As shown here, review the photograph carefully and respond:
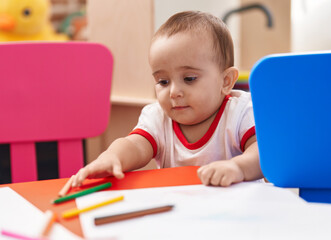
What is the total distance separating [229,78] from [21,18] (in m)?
1.20

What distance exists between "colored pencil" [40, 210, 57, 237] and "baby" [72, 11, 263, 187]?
17cm

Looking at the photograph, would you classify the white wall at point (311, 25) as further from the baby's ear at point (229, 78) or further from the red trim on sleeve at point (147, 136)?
the red trim on sleeve at point (147, 136)

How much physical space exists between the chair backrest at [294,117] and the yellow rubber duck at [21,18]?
4.65ft

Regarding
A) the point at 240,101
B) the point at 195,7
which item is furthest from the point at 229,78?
the point at 195,7

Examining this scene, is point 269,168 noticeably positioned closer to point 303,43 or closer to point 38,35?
point 303,43

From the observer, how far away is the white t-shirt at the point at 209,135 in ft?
2.18

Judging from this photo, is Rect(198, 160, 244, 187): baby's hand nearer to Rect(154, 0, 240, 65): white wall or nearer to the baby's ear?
the baby's ear

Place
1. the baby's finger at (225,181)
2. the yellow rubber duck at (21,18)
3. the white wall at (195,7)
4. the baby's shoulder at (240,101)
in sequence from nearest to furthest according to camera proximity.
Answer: the baby's finger at (225,181) < the baby's shoulder at (240,101) < the white wall at (195,7) < the yellow rubber duck at (21,18)

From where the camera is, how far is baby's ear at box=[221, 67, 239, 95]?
67 cm

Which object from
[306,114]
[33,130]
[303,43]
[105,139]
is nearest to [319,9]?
[303,43]

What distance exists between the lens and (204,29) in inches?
24.7

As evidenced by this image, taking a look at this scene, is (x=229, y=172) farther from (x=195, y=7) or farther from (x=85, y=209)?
(x=195, y=7)

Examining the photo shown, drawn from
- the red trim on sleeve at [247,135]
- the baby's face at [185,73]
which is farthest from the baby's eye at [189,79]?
the red trim on sleeve at [247,135]

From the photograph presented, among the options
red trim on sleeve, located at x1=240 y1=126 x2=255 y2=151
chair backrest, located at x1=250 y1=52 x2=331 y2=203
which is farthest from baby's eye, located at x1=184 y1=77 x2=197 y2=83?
chair backrest, located at x1=250 y1=52 x2=331 y2=203
